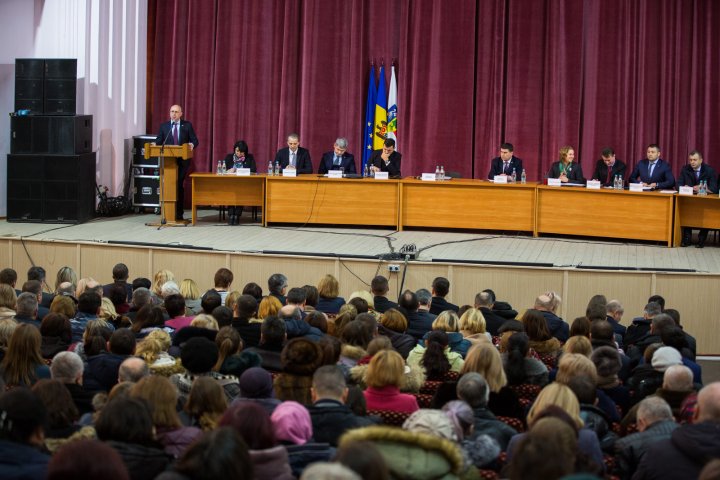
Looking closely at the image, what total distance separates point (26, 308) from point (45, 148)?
729 cm

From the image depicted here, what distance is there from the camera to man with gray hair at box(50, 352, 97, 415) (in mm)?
5160

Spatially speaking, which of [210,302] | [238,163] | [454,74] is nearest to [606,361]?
[210,302]

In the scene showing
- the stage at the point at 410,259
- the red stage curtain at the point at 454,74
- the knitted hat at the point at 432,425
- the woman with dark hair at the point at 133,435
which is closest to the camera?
the woman with dark hair at the point at 133,435

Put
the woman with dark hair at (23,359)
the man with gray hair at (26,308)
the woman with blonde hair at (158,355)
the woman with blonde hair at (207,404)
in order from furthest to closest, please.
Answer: the man with gray hair at (26,308)
the woman with blonde hair at (158,355)
the woman with dark hair at (23,359)
the woman with blonde hair at (207,404)

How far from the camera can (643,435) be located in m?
4.66

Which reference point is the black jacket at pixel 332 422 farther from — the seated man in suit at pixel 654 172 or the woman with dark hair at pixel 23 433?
the seated man in suit at pixel 654 172

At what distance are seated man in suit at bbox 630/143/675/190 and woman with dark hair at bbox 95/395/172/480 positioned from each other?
31.3ft

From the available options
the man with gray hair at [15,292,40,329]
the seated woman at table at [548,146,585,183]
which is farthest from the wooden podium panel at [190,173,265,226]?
the man with gray hair at [15,292,40,329]

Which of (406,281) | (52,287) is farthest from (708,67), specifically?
(52,287)

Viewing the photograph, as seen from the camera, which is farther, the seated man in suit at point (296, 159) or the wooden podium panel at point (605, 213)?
the seated man in suit at point (296, 159)

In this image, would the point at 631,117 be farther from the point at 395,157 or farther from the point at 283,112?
the point at 283,112

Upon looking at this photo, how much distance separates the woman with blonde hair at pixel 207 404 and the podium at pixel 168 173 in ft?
28.5

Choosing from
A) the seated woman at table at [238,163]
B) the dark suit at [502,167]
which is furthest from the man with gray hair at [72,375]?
the dark suit at [502,167]

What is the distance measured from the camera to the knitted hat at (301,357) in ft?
17.3
